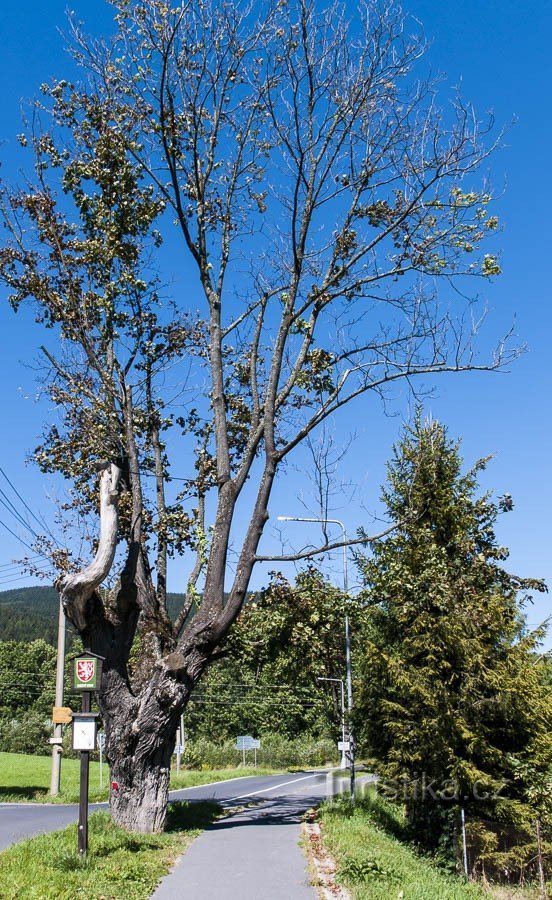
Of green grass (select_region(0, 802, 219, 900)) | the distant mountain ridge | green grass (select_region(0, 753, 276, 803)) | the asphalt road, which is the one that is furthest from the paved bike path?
the distant mountain ridge

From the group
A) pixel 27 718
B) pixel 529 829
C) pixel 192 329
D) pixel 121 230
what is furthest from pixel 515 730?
pixel 27 718

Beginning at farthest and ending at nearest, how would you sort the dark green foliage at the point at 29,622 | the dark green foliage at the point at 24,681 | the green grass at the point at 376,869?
the dark green foliage at the point at 29,622 → the dark green foliage at the point at 24,681 → the green grass at the point at 376,869

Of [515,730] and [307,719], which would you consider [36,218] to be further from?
[307,719]

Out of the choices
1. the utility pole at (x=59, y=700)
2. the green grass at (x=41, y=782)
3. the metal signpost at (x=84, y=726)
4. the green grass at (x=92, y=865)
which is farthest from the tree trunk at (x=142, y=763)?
the green grass at (x=41, y=782)

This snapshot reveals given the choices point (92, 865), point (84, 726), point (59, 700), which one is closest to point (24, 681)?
point (59, 700)

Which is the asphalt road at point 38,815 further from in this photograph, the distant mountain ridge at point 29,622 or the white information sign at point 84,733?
the distant mountain ridge at point 29,622

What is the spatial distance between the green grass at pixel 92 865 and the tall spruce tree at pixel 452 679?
617 centimetres

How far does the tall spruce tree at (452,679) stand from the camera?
55.6 feet

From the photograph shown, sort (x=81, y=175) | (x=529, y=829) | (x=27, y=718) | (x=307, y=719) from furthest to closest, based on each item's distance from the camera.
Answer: (x=27, y=718) → (x=307, y=719) → (x=529, y=829) → (x=81, y=175)

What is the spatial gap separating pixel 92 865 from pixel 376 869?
3.29 meters

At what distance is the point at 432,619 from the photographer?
60.3ft

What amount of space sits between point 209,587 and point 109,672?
2.18 meters

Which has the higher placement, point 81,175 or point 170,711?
point 81,175

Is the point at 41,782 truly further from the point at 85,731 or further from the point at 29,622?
the point at 29,622
